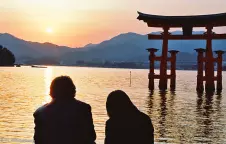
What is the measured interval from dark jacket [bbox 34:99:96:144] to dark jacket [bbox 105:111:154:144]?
11.4 inches

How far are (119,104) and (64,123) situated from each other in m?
0.72

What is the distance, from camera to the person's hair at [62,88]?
188 inches

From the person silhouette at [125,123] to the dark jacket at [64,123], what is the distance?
0.29m

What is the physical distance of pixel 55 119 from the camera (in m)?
4.79

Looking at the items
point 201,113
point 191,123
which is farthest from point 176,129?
point 201,113

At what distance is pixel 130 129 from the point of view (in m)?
4.70

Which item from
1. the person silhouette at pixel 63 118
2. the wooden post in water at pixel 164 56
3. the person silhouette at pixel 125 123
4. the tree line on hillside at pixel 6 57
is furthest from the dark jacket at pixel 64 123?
the tree line on hillside at pixel 6 57

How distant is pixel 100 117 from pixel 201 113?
5.82 metres

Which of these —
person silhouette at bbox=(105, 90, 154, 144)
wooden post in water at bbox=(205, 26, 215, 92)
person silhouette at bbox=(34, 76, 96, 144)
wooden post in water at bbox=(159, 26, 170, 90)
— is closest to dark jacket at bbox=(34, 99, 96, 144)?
person silhouette at bbox=(34, 76, 96, 144)

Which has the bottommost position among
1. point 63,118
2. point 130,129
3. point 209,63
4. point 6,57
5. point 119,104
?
point 130,129

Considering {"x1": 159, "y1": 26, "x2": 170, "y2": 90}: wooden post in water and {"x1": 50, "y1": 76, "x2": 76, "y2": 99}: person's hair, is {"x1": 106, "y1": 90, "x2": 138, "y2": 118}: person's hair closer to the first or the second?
{"x1": 50, "y1": 76, "x2": 76, "y2": 99}: person's hair

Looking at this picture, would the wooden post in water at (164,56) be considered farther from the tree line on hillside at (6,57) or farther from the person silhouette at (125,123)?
the tree line on hillside at (6,57)

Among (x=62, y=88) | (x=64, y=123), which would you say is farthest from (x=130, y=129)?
(x=62, y=88)

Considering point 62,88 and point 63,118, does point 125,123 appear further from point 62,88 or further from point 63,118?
point 62,88
